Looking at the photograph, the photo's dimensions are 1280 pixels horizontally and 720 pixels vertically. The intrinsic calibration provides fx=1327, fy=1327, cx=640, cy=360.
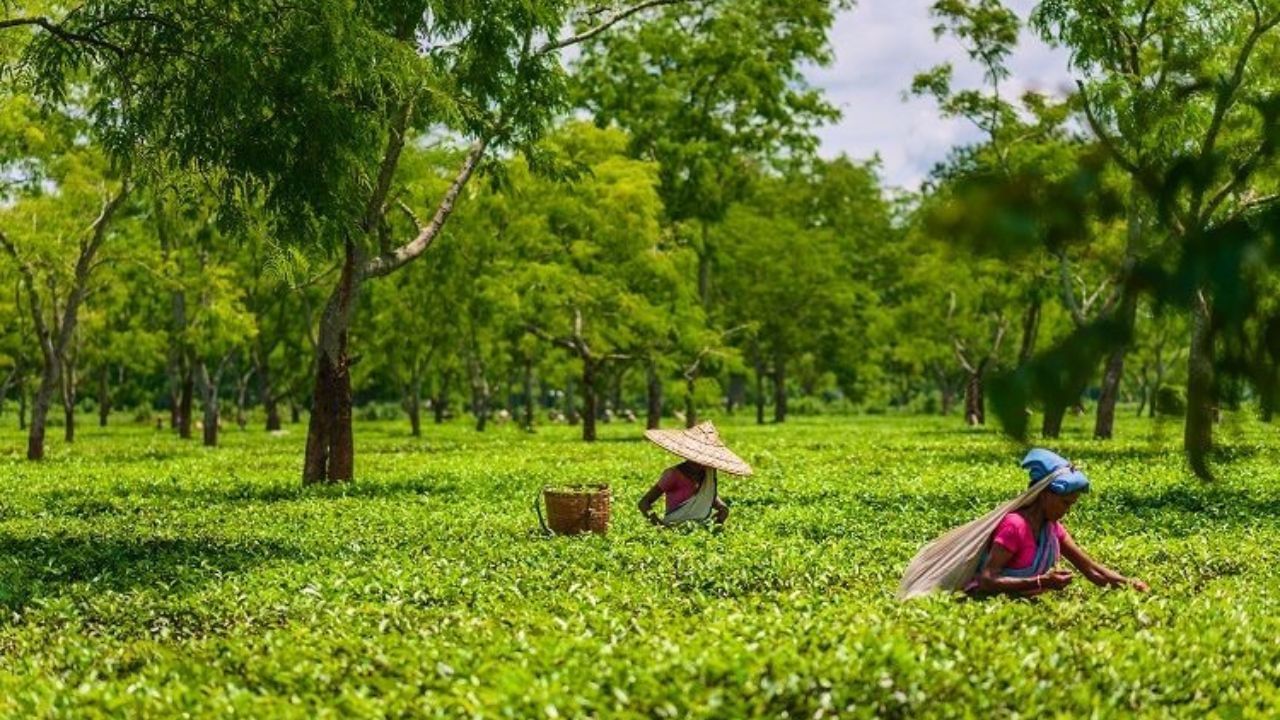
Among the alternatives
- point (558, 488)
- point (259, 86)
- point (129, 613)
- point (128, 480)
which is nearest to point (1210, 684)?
point (129, 613)

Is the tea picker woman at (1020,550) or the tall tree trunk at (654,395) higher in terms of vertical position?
the tall tree trunk at (654,395)

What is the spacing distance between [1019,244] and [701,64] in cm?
4360

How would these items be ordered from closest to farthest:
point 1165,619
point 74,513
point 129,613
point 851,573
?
1. point 1165,619
2. point 129,613
3. point 851,573
4. point 74,513

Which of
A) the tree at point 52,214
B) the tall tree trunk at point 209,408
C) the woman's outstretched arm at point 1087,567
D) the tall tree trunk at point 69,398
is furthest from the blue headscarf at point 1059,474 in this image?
the tall tree trunk at point 69,398

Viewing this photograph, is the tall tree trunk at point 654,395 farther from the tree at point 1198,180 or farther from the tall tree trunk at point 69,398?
the tree at point 1198,180

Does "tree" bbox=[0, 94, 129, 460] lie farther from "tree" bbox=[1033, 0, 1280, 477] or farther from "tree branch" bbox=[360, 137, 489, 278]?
"tree" bbox=[1033, 0, 1280, 477]

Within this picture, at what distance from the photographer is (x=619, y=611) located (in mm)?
9836

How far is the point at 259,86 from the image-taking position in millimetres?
13391

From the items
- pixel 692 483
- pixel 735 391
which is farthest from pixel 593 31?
pixel 735 391

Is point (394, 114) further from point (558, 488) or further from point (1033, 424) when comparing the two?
point (1033, 424)

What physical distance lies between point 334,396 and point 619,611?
1475cm

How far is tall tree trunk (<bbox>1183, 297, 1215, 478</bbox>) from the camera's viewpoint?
3.86 metres

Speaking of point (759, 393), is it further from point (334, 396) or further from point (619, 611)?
point (619, 611)

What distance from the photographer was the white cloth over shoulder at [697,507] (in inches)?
612
